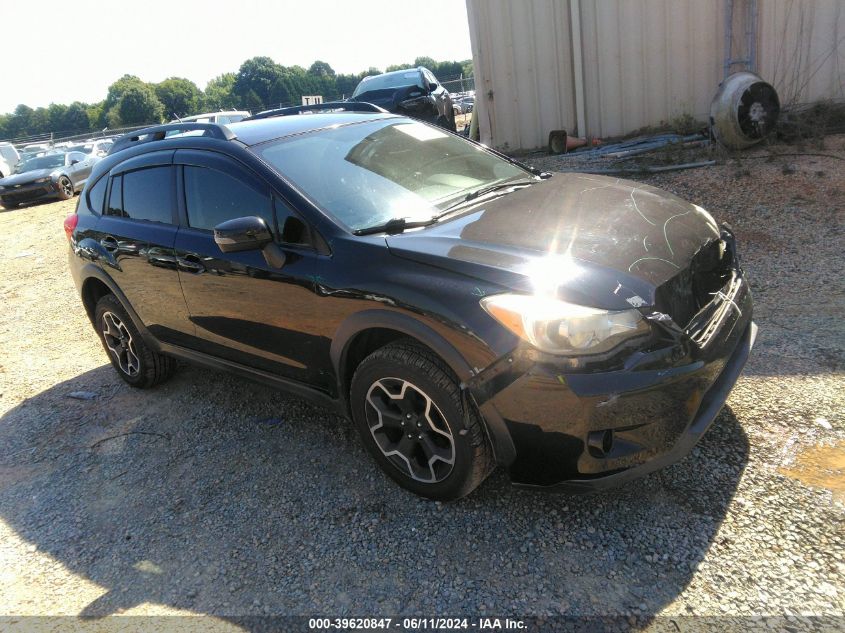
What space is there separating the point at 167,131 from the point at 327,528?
2.91 meters

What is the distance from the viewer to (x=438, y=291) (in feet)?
8.39

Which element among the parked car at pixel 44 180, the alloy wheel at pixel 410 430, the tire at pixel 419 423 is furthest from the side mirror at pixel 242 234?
the parked car at pixel 44 180

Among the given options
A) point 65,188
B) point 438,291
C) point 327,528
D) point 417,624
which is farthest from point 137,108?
point 417,624

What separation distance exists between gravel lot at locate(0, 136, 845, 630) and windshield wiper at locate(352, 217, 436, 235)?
4.03 ft

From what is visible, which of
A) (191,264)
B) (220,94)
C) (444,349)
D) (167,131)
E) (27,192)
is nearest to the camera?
(444,349)

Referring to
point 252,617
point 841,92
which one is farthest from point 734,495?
point 841,92

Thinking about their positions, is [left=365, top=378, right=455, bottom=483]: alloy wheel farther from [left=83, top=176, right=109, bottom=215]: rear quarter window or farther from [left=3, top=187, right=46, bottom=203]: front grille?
[left=3, top=187, right=46, bottom=203]: front grille

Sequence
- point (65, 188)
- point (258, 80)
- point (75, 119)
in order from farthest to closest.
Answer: point (258, 80), point (75, 119), point (65, 188)

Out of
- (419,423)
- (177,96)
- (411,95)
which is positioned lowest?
(419,423)

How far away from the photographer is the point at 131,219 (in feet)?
13.5

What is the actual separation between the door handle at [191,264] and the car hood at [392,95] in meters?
8.79

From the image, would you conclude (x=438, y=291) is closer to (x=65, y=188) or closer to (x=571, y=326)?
(x=571, y=326)

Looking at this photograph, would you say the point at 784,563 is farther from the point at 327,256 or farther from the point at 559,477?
the point at 327,256

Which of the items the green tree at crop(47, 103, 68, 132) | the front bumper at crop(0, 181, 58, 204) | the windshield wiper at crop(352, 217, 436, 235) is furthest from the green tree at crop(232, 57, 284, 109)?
the windshield wiper at crop(352, 217, 436, 235)
